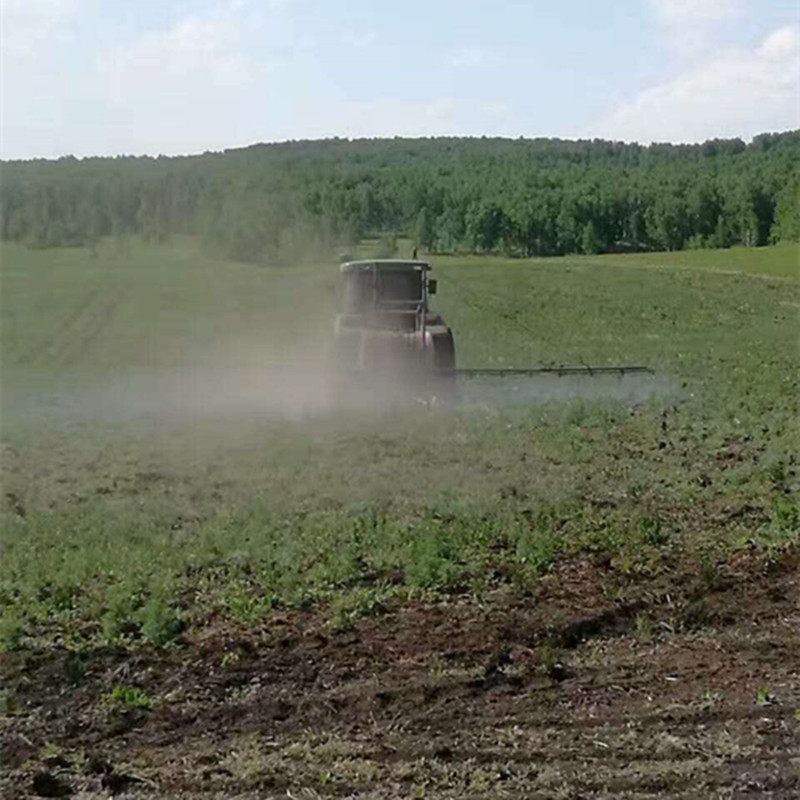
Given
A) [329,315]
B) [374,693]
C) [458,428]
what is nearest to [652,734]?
[374,693]

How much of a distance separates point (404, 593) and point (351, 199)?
1989cm

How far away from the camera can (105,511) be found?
33.7 ft

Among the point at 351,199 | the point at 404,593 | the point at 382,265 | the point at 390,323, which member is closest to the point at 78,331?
the point at 351,199

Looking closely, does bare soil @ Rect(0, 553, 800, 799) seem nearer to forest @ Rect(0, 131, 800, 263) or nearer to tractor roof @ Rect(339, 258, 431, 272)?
tractor roof @ Rect(339, 258, 431, 272)

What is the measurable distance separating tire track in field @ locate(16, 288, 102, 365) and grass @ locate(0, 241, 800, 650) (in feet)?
0.28

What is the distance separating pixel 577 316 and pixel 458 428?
718 inches

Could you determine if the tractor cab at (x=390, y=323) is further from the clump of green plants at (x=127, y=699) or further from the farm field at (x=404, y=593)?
the clump of green plants at (x=127, y=699)

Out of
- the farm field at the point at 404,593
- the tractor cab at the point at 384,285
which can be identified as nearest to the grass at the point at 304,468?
the farm field at the point at 404,593

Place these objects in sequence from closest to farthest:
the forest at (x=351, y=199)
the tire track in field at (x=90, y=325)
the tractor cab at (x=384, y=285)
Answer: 1. the tractor cab at (x=384, y=285)
2. the forest at (x=351, y=199)
3. the tire track in field at (x=90, y=325)

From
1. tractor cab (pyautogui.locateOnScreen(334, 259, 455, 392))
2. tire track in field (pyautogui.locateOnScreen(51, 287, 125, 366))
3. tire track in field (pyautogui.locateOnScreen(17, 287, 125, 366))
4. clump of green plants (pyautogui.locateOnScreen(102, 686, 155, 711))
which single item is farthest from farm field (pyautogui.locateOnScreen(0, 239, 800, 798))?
tire track in field (pyautogui.locateOnScreen(51, 287, 125, 366))

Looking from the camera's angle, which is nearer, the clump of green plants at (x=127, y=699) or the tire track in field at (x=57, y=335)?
the clump of green plants at (x=127, y=699)

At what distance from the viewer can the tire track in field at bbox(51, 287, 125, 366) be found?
81.4 feet

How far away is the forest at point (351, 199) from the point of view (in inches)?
763

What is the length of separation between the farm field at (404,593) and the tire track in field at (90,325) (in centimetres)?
623
